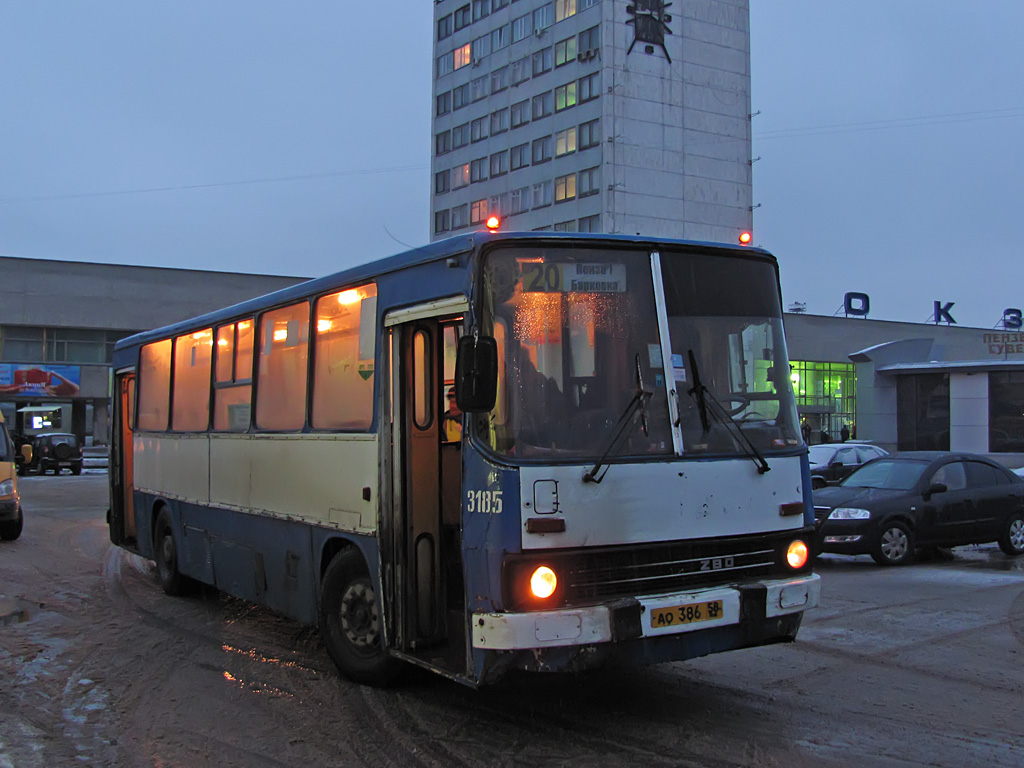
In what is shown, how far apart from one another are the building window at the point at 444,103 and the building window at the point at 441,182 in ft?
17.0

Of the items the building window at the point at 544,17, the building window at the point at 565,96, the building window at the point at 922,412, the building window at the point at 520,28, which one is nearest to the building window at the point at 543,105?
the building window at the point at 565,96

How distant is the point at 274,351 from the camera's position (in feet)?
28.7

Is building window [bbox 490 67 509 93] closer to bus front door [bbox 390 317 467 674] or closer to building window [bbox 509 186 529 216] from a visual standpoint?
building window [bbox 509 186 529 216]

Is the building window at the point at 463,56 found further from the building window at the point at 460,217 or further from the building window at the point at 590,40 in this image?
the building window at the point at 590,40

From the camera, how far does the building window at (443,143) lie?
290ft

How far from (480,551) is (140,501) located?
25.9 ft

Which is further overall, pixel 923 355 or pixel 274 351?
pixel 923 355

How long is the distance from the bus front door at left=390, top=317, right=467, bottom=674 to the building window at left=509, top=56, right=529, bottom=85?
7758 centimetres

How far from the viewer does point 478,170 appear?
8531 cm

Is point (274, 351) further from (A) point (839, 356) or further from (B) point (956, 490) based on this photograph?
(A) point (839, 356)

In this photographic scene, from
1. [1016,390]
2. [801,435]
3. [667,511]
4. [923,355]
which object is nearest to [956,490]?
[801,435]

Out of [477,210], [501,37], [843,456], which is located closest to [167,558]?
[843,456]

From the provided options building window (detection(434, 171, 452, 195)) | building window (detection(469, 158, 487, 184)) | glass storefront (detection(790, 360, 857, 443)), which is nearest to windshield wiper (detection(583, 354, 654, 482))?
glass storefront (detection(790, 360, 857, 443))

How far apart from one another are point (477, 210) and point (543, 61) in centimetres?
1311
